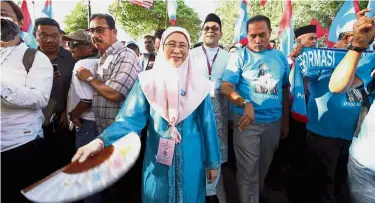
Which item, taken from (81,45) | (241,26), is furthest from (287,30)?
(81,45)

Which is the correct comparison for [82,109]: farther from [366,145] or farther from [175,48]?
[366,145]

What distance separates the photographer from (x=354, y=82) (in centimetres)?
184

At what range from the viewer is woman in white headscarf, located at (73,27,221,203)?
1.97m

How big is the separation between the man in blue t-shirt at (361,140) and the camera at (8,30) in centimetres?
191

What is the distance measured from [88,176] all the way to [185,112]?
76cm

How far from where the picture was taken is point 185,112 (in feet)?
6.52

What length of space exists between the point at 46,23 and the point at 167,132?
5.43 feet

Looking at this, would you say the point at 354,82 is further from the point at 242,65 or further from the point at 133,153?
the point at 133,153

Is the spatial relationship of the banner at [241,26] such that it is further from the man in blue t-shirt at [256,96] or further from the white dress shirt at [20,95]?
A: the white dress shirt at [20,95]

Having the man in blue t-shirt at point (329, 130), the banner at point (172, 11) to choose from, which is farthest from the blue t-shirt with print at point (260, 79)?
the banner at point (172, 11)

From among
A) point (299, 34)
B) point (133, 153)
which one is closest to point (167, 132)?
point (133, 153)

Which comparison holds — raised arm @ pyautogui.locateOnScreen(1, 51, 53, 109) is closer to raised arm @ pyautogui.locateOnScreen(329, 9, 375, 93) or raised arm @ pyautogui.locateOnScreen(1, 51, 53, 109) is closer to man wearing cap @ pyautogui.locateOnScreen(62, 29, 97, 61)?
man wearing cap @ pyautogui.locateOnScreen(62, 29, 97, 61)

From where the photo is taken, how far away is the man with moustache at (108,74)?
2.31 m

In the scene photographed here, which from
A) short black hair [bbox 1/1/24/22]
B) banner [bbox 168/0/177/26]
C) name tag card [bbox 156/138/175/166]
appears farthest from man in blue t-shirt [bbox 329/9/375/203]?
banner [bbox 168/0/177/26]
